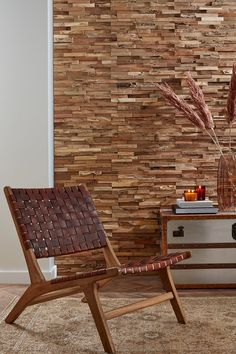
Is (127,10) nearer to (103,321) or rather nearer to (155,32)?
(155,32)

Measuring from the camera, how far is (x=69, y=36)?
4359 mm

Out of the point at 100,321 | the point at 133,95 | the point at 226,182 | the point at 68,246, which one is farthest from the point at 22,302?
the point at 133,95

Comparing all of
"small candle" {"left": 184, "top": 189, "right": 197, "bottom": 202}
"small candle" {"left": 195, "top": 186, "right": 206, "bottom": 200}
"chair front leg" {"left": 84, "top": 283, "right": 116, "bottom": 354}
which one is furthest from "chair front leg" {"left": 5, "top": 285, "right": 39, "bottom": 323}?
"small candle" {"left": 195, "top": 186, "right": 206, "bottom": 200}

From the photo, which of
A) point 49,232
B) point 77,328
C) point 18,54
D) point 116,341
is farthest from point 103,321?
point 18,54

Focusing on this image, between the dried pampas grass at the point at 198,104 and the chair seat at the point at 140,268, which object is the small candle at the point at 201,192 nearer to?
the dried pampas grass at the point at 198,104

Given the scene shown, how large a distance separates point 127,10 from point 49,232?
2013 millimetres

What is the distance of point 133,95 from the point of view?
4367mm

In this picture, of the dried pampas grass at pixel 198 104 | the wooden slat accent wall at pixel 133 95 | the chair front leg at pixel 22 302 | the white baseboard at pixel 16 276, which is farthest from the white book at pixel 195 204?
the chair front leg at pixel 22 302

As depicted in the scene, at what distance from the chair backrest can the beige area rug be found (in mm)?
380

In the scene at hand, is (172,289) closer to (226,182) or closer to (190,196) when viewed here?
(190,196)

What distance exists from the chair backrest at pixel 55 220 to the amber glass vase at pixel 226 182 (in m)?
1.07

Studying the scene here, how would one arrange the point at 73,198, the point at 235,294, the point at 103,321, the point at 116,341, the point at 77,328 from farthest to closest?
1. the point at 235,294
2. the point at 73,198
3. the point at 77,328
4. the point at 116,341
5. the point at 103,321

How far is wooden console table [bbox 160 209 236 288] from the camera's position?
12.5ft

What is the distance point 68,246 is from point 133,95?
63.4 inches
